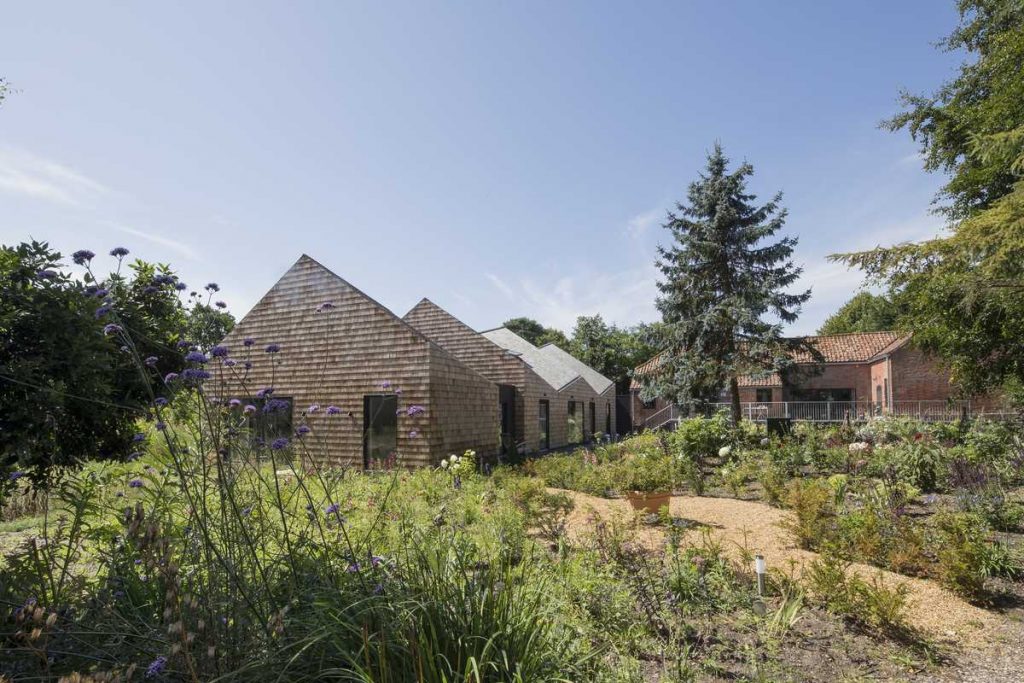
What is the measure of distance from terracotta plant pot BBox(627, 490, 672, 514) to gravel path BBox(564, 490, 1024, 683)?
0.25 m

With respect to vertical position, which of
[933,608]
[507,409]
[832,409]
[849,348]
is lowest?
[933,608]

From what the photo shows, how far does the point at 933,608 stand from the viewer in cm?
469

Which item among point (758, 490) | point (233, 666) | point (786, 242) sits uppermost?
point (786, 242)

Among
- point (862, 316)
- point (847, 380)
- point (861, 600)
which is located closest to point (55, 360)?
point (861, 600)

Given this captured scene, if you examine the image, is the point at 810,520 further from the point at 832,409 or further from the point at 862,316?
the point at 862,316

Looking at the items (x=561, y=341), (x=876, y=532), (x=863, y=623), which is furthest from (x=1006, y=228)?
(x=561, y=341)

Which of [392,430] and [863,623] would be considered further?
[392,430]

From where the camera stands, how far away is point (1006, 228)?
31.3 ft

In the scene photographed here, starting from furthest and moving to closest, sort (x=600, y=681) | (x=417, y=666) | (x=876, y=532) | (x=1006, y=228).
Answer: (x=1006, y=228)
(x=876, y=532)
(x=600, y=681)
(x=417, y=666)

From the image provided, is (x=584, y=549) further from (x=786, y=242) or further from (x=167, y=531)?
(x=786, y=242)

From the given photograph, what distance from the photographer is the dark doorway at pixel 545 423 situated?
70.1 ft

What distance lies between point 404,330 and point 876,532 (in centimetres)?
981

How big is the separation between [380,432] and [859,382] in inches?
1283

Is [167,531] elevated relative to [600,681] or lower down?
elevated
